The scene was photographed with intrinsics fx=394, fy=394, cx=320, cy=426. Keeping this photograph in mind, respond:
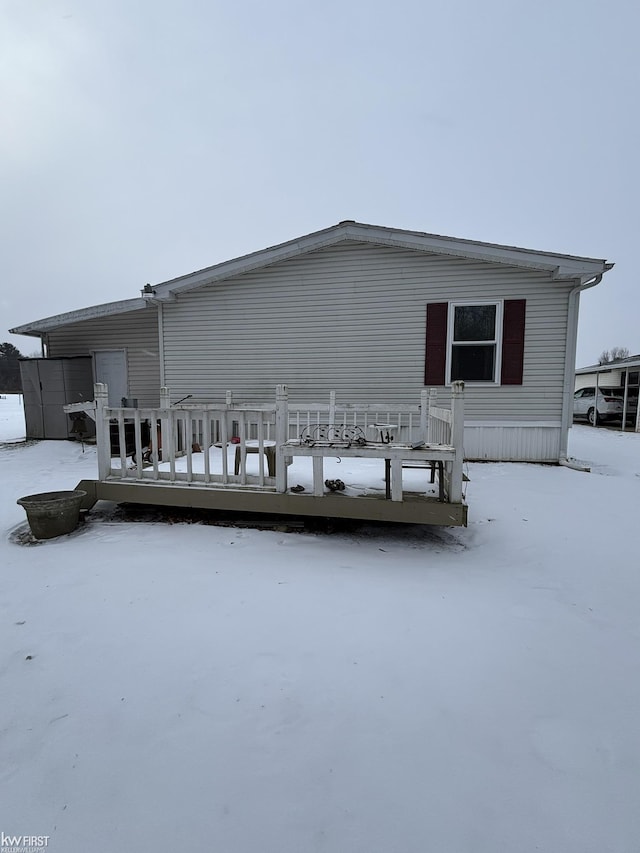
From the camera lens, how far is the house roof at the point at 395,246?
5.81 metres

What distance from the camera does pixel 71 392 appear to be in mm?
8891

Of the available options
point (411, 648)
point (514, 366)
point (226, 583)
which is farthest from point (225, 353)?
point (411, 648)

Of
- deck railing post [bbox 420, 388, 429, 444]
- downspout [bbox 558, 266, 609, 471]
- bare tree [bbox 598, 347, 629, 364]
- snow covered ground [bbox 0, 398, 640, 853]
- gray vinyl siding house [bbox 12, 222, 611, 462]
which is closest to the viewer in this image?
snow covered ground [bbox 0, 398, 640, 853]

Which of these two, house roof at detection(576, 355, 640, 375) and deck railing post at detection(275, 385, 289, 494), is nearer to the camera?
deck railing post at detection(275, 385, 289, 494)

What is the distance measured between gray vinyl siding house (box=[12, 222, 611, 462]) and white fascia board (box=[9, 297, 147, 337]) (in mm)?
709

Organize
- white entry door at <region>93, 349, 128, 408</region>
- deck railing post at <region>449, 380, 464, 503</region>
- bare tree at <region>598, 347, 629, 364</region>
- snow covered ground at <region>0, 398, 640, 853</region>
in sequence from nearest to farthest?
1. snow covered ground at <region>0, 398, 640, 853</region>
2. deck railing post at <region>449, 380, 464, 503</region>
3. white entry door at <region>93, 349, 128, 408</region>
4. bare tree at <region>598, 347, 629, 364</region>

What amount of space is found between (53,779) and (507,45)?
771 inches

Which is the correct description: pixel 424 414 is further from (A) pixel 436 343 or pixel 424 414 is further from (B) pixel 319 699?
(B) pixel 319 699

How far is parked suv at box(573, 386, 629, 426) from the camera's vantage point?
13.6 meters

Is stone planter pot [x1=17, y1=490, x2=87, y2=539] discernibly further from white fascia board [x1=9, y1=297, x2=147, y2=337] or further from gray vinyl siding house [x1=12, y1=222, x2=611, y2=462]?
white fascia board [x1=9, y1=297, x2=147, y2=337]

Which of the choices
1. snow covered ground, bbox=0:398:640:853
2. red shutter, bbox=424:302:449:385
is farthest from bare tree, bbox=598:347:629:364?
snow covered ground, bbox=0:398:640:853

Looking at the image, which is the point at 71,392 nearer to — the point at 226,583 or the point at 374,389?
the point at 374,389

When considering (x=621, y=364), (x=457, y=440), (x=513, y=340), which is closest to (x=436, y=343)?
(x=513, y=340)

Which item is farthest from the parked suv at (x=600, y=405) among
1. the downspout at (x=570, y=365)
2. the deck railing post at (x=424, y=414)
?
the deck railing post at (x=424, y=414)
